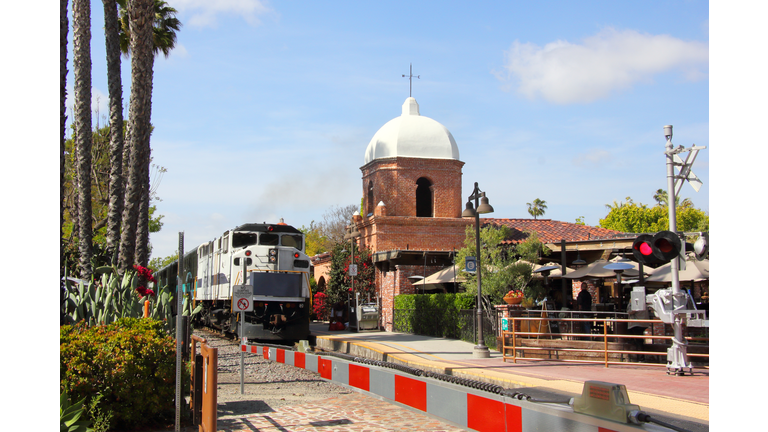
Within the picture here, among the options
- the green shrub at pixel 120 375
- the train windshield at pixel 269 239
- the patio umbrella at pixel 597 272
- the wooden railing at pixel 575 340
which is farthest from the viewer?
the train windshield at pixel 269 239

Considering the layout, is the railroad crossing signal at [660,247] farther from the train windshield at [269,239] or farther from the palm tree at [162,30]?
the palm tree at [162,30]

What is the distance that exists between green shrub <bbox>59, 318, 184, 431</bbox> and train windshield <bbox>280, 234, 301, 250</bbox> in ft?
43.4

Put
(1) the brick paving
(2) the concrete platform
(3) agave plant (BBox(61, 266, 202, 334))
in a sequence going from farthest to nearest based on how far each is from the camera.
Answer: (3) agave plant (BBox(61, 266, 202, 334))
(2) the concrete platform
(1) the brick paving

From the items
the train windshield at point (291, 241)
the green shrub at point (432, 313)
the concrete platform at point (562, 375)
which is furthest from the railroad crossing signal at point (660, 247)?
the train windshield at point (291, 241)

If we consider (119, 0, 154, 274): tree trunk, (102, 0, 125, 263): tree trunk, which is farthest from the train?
(119, 0, 154, 274): tree trunk

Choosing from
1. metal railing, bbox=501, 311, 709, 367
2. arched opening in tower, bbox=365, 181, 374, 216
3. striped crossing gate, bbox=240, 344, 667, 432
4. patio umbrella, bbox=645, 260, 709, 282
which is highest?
arched opening in tower, bbox=365, 181, 374, 216

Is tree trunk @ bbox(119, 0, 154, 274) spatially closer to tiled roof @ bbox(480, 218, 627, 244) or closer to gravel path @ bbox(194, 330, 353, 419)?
gravel path @ bbox(194, 330, 353, 419)

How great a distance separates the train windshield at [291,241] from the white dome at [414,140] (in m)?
11.8

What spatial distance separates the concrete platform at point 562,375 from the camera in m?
8.20

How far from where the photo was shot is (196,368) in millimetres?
6773

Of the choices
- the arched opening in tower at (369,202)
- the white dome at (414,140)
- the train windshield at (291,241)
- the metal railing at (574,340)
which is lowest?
the metal railing at (574,340)

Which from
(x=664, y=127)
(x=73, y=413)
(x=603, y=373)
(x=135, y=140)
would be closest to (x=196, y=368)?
(x=73, y=413)

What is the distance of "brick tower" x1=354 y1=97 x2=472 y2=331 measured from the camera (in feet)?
102

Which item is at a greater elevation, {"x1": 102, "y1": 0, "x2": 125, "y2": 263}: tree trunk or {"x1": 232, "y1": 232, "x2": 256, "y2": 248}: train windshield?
{"x1": 102, "y1": 0, "x2": 125, "y2": 263}: tree trunk
